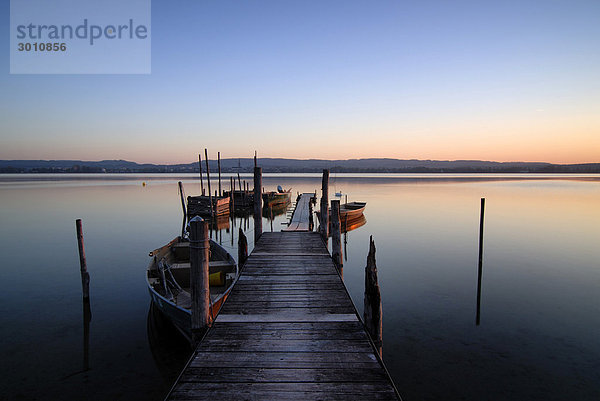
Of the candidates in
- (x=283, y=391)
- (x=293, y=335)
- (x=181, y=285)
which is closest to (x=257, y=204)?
(x=181, y=285)

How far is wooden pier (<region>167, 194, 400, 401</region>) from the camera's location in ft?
14.5

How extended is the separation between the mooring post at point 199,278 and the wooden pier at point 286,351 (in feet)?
0.88

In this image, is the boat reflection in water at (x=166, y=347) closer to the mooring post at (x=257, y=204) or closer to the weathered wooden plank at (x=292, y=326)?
the weathered wooden plank at (x=292, y=326)

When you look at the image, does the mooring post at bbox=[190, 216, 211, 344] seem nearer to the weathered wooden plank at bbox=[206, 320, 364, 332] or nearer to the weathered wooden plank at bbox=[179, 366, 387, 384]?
the weathered wooden plank at bbox=[206, 320, 364, 332]

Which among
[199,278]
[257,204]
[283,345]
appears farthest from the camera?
[257,204]

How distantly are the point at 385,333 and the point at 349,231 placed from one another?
1933 centimetres

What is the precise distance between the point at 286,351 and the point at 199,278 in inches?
82.6

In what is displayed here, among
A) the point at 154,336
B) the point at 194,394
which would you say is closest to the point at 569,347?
the point at 194,394

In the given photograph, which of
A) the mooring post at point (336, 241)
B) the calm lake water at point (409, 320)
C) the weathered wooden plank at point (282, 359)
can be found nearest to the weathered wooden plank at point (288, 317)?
the weathered wooden plank at point (282, 359)

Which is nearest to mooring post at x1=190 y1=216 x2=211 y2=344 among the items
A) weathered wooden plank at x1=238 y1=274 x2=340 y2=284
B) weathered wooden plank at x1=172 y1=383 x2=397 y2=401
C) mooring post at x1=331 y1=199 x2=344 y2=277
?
weathered wooden plank at x1=172 y1=383 x2=397 y2=401

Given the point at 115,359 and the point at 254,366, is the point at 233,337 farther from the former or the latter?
the point at 115,359

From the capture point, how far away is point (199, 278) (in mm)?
6176

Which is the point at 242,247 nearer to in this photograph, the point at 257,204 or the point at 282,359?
the point at 257,204

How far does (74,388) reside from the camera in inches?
310
